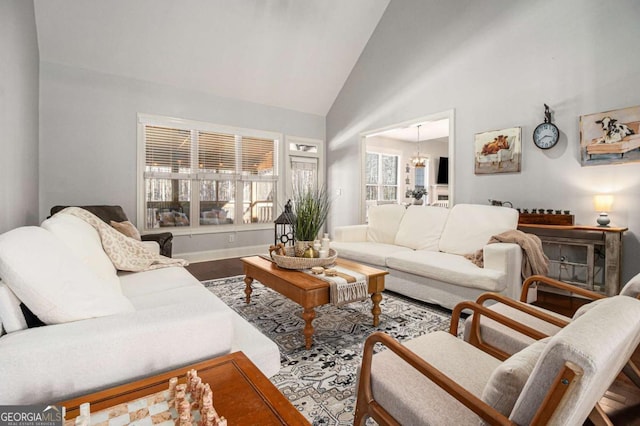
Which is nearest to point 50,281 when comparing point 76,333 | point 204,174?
point 76,333

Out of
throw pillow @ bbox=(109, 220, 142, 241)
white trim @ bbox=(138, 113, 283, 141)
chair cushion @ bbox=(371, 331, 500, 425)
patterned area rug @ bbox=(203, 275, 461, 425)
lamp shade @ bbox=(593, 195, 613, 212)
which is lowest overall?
patterned area rug @ bbox=(203, 275, 461, 425)

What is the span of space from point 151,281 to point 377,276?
5.65ft

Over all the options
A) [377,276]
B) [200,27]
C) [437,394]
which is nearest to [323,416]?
[437,394]

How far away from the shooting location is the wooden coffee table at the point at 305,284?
220 centimetres

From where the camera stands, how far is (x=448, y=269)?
9.32 ft

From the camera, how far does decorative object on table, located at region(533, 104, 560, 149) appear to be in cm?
360

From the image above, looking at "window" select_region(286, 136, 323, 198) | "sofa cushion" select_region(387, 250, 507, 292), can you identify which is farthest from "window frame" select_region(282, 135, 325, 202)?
"sofa cushion" select_region(387, 250, 507, 292)

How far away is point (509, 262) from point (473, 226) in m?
0.81

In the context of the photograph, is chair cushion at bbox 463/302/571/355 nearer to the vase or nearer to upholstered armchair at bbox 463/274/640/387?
upholstered armchair at bbox 463/274/640/387

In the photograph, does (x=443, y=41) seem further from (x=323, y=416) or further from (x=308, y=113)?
(x=323, y=416)

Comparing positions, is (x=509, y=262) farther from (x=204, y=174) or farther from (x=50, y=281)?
(x=204, y=174)

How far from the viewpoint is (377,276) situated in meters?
2.56

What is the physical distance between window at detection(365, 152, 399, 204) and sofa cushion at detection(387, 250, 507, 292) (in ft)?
16.6

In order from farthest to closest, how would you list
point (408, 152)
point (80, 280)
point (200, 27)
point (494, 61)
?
1. point (408, 152)
2. point (200, 27)
3. point (494, 61)
4. point (80, 280)
